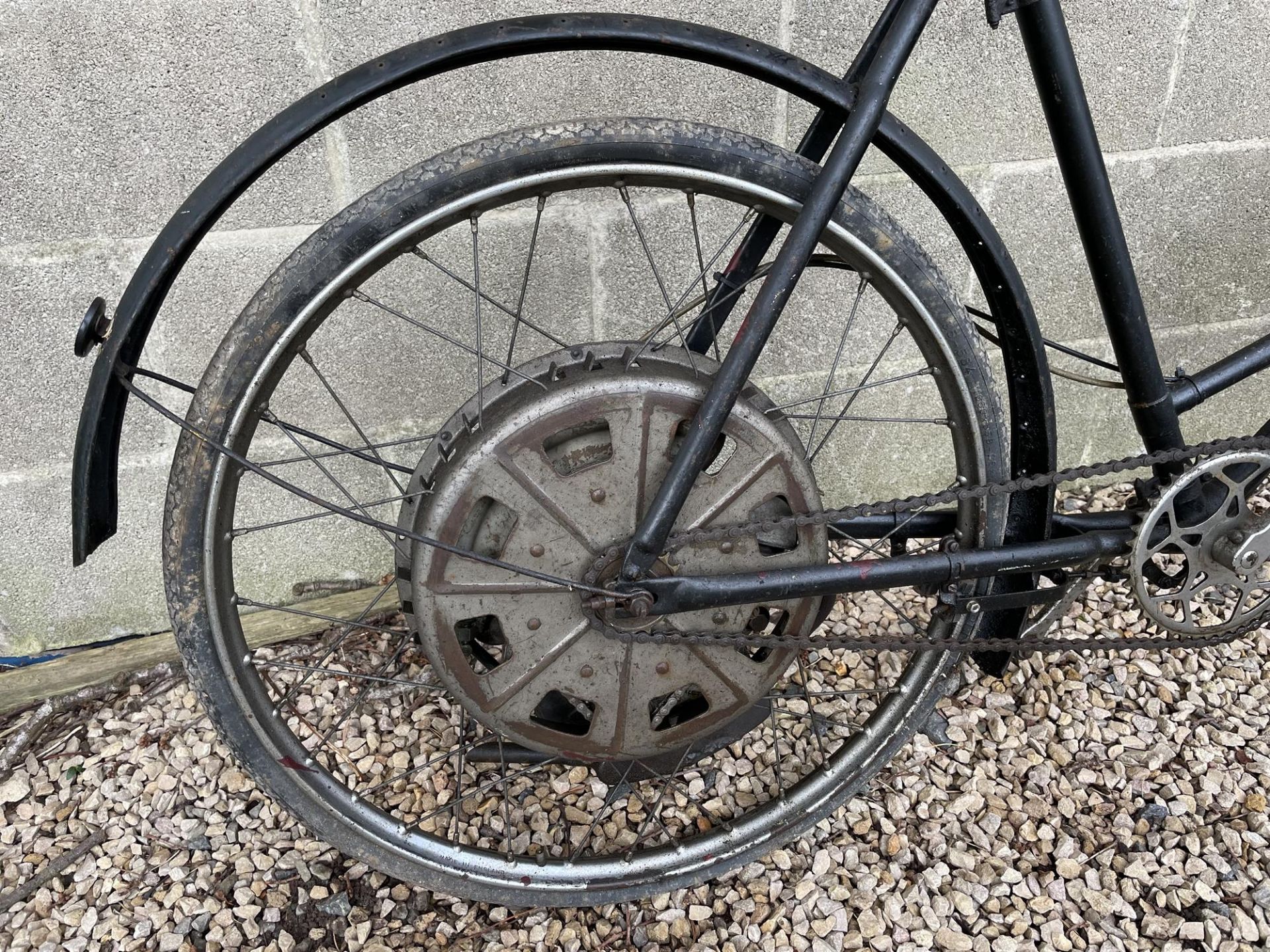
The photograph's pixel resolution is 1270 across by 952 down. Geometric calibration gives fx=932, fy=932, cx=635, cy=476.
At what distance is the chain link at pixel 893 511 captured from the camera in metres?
1.61

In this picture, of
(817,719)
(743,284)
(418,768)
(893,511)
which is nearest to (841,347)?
(743,284)

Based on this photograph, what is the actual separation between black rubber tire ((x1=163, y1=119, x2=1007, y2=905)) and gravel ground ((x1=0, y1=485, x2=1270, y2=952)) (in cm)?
48

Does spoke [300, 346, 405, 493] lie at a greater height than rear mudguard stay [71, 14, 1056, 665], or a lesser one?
lesser

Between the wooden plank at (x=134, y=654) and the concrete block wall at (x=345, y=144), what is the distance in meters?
0.09

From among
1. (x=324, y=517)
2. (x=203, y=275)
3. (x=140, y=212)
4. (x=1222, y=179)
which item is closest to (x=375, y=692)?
(x=324, y=517)

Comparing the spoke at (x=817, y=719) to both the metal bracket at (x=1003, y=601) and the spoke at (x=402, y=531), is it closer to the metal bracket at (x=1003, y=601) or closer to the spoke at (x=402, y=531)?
the metal bracket at (x=1003, y=601)

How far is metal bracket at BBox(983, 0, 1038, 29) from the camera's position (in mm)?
1517

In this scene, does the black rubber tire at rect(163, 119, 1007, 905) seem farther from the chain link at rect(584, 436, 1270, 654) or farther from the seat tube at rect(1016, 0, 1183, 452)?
the seat tube at rect(1016, 0, 1183, 452)

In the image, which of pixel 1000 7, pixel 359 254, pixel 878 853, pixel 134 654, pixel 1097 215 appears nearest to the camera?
pixel 359 254

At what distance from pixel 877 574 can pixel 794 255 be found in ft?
1.96

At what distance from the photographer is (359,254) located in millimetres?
1404

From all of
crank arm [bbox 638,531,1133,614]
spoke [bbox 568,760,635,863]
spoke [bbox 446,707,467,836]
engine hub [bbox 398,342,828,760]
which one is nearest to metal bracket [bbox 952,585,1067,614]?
crank arm [bbox 638,531,1133,614]

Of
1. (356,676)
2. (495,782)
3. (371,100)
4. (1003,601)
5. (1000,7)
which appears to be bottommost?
(495,782)

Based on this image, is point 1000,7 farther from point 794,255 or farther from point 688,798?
point 688,798
